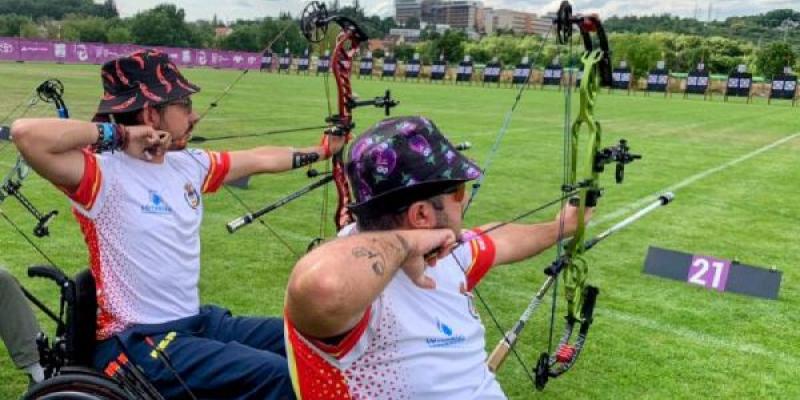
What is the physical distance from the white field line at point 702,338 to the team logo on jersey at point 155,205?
3403 mm

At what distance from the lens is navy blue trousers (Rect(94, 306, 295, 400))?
2.60 meters

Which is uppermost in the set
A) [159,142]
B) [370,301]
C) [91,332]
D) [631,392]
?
[159,142]

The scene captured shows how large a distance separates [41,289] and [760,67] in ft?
187

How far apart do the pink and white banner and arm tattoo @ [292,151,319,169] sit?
35.5 metres

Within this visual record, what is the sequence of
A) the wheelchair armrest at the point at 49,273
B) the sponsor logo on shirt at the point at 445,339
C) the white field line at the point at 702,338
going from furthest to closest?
the white field line at the point at 702,338 → the wheelchair armrest at the point at 49,273 → the sponsor logo on shirt at the point at 445,339

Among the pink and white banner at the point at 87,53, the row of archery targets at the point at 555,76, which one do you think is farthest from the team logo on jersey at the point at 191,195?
the pink and white banner at the point at 87,53

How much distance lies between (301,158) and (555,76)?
39.6 m

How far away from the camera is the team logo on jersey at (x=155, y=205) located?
286cm

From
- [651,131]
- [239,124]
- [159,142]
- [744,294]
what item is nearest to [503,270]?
[744,294]

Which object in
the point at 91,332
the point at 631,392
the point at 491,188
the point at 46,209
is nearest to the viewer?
the point at 91,332

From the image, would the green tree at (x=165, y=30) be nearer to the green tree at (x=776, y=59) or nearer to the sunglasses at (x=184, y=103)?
the green tree at (x=776, y=59)

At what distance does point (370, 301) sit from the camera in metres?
1.61

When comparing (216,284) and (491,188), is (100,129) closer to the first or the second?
(216,284)

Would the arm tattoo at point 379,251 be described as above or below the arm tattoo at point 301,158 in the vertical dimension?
above
